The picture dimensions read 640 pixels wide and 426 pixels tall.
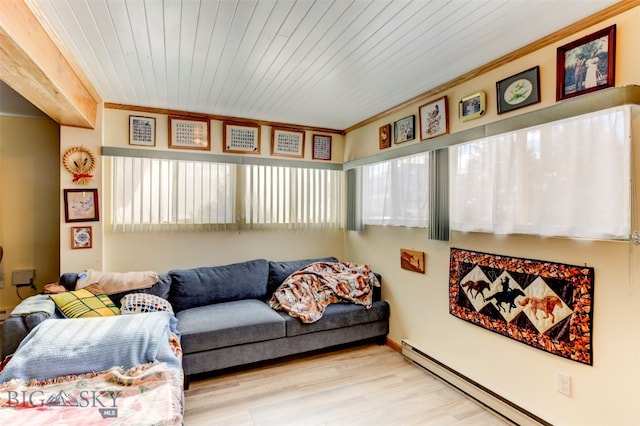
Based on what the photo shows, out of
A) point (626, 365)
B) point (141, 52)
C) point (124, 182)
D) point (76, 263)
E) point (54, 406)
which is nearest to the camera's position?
point (54, 406)

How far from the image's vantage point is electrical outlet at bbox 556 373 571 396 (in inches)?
71.6

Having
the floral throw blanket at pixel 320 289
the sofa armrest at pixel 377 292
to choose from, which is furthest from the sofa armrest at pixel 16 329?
the sofa armrest at pixel 377 292

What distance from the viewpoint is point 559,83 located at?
72.6 inches

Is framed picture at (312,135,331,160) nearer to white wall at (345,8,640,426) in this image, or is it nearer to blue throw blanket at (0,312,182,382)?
white wall at (345,8,640,426)

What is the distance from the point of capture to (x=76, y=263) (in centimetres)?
285

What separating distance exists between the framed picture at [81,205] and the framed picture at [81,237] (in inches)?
3.2

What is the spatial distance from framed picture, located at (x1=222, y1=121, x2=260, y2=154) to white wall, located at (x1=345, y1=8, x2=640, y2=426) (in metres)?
1.53

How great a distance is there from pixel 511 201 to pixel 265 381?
228 cm

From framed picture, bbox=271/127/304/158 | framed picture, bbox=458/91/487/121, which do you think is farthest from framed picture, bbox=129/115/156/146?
framed picture, bbox=458/91/487/121

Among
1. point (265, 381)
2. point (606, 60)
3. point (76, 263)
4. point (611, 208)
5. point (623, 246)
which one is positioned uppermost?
point (606, 60)

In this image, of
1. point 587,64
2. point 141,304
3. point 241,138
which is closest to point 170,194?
point 241,138

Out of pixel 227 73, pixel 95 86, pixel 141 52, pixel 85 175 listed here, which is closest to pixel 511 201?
pixel 227 73

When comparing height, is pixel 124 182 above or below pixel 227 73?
below

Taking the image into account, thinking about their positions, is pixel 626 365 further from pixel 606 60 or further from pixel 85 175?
pixel 85 175
